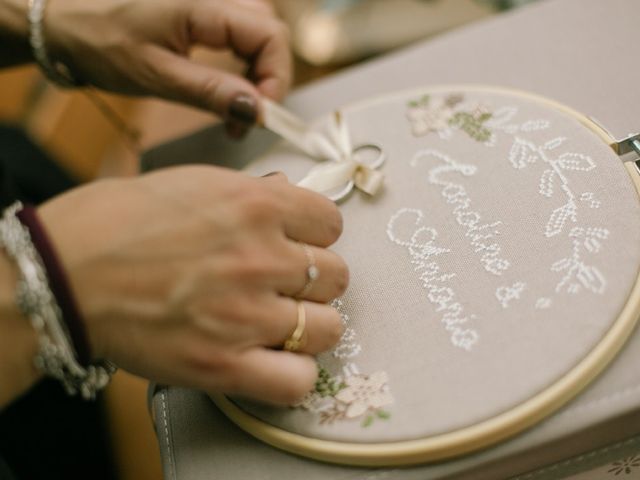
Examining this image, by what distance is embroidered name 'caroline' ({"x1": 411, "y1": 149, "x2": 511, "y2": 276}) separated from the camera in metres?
0.49

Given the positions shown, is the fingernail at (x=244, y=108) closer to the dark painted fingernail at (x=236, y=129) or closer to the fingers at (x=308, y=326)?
the dark painted fingernail at (x=236, y=129)

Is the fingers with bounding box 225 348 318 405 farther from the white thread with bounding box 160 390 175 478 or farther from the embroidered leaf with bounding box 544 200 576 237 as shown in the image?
the embroidered leaf with bounding box 544 200 576 237

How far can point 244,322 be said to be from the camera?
0.43m

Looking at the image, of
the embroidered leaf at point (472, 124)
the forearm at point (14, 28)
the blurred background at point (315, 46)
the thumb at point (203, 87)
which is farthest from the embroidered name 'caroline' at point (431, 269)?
the forearm at point (14, 28)

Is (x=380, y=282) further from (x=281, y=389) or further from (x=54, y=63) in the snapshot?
(x=54, y=63)

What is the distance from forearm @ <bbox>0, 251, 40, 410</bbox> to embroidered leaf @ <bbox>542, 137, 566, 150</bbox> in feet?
1.46

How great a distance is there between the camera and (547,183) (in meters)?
0.52

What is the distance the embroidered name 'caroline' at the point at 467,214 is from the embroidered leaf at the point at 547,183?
0.16ft

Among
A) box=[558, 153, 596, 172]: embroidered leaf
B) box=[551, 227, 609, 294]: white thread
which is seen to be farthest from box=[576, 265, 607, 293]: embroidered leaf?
box=[558, 153, 596, 172]: embroidered leaf

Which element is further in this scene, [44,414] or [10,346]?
[44,414]

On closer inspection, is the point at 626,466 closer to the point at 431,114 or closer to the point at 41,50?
the point at 431,114

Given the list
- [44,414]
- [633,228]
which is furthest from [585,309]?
[44,414]

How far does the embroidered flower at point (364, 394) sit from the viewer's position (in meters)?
0.44

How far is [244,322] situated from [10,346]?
0.55ft
